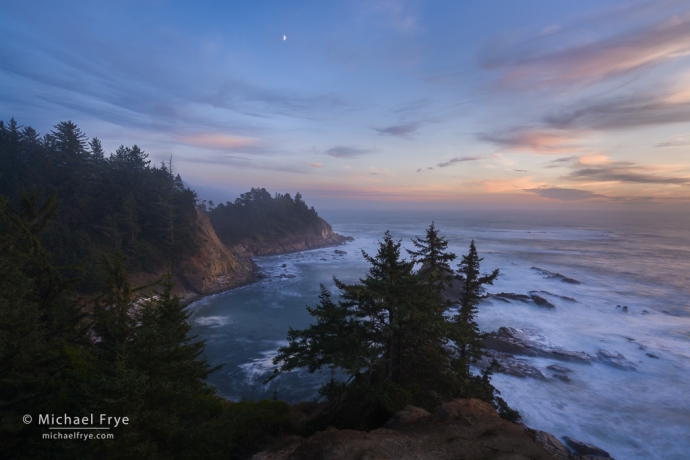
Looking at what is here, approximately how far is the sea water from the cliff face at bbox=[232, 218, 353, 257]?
9.16m

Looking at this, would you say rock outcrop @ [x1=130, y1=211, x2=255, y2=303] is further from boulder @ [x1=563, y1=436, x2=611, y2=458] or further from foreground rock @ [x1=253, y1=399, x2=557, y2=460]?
boulder @ [x1=563, y1=436, x2=611, y2=458]

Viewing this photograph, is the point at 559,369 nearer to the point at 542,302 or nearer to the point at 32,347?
the point at 542,302

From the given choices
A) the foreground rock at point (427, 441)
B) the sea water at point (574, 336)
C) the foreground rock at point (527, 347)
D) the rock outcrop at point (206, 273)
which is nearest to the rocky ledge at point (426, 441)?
the foreground rock at point (427, 441)

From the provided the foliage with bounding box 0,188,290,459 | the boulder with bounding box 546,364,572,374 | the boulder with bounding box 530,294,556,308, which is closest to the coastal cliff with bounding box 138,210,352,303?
the foliage with bounding box 0,188,290,459

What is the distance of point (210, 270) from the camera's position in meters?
52.7

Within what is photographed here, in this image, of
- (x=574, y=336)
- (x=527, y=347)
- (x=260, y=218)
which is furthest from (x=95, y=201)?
(x=574, y=336)

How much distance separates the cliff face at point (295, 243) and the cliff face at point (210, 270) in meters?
18.8

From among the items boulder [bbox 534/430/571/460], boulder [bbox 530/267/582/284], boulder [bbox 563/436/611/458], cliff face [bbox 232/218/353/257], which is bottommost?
boulder [bbox 563/436/611/458]

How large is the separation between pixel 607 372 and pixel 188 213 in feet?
206

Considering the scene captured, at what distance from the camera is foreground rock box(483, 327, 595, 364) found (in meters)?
29.8

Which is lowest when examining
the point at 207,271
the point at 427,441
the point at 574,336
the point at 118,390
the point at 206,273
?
the point at 574,336

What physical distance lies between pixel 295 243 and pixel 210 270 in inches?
1611

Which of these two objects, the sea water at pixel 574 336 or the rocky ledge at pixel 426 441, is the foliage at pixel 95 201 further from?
the rocky ledge at pixel 426 441

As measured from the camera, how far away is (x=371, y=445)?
9.51m
